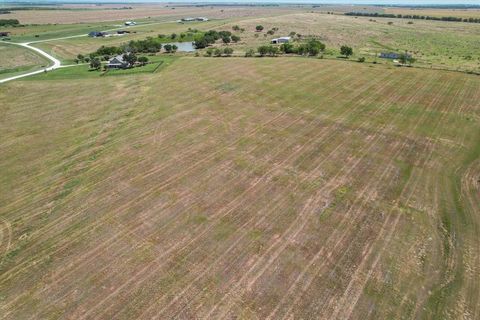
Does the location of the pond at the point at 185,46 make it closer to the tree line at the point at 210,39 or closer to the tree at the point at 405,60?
the tree line at the point at 210,39

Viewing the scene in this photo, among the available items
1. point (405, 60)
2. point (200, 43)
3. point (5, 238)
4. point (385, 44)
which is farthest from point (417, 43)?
point (5, 238)

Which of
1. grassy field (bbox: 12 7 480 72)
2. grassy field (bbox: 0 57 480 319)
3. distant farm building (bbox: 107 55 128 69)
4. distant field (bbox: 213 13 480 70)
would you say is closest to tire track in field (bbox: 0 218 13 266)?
grassy field (bbox: 0 57 480 319)

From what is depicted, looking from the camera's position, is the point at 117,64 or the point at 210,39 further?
the point at 210,39

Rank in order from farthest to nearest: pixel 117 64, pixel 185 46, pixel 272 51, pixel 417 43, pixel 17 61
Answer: pixel 185 46
pixel 417 43
pixel 17 61
pixel 272 51
pixel 117 64

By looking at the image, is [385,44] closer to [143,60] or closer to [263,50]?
[263,50]

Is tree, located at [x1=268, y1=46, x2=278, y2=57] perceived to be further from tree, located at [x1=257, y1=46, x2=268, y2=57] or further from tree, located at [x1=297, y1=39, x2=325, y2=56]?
tree, located at [x1=297, y1=39, x2=325, y2=56]

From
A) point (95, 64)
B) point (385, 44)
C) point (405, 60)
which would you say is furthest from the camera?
point (385, 44)

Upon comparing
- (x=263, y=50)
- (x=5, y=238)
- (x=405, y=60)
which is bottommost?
(x=5, y=238)
